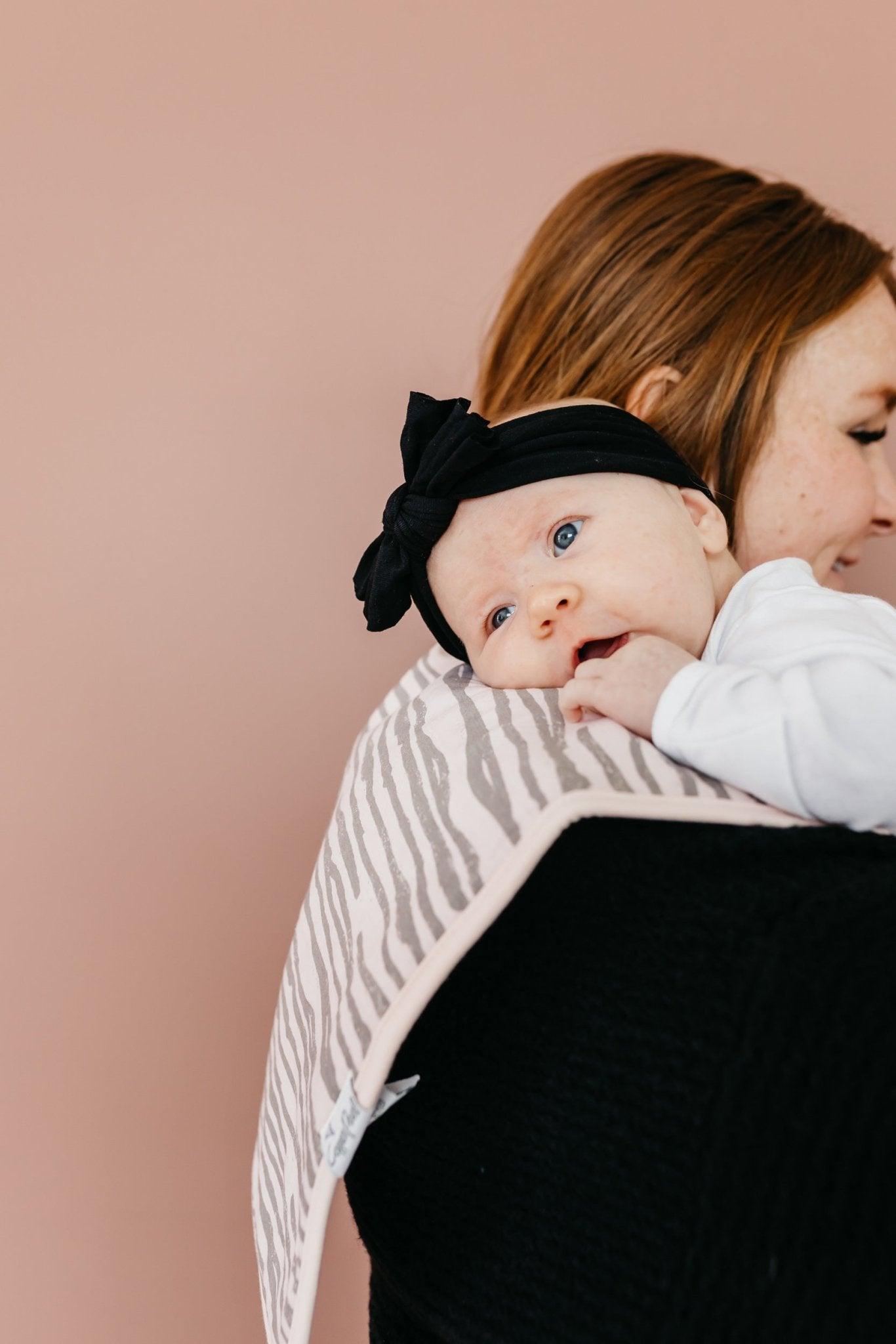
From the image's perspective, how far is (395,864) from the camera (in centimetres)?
86

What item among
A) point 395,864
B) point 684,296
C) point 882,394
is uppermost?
point 684,296

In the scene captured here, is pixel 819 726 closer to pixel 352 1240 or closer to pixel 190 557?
pixel 190 557

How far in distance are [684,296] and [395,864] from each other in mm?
710

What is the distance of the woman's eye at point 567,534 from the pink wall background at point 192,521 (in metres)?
0.65

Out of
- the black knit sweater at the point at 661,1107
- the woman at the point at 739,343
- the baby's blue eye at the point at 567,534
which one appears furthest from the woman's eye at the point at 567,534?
the black knit sweater at the point at 661,1107

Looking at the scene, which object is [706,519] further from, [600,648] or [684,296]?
[684,296]

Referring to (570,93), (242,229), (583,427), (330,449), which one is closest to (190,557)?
(330,449)

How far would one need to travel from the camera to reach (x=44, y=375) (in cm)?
152

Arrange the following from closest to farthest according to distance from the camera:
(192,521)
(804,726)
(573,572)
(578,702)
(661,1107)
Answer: (661,1107)
(804,726)
(578,702)
(573,572)
(192,521)

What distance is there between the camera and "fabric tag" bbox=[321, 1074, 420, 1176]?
0.78 m

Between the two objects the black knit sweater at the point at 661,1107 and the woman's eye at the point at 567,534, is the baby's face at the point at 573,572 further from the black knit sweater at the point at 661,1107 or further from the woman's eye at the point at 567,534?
the black knit sweater at the point at 661,1107

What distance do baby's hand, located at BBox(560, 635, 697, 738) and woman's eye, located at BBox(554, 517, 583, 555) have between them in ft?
A: 0.45

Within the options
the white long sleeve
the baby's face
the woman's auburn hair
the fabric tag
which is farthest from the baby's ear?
the fabric tag

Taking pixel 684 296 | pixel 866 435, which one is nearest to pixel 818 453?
pixel 866 435
